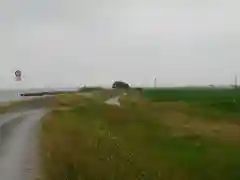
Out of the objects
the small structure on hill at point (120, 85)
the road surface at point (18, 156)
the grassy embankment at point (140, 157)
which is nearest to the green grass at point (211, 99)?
the grassy embankment at point (140, 157)

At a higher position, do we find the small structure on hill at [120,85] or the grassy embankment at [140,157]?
the grassy embankment at [140,157]

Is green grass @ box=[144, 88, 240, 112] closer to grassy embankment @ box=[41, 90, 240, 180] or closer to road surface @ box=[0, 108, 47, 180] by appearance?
grassy embankment @ box=[41, 90, 240, 180]

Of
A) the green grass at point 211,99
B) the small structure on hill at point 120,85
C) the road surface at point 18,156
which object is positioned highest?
the road surface at point 18,156

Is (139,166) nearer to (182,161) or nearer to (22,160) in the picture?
(182,161)

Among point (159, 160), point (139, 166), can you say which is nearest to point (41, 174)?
point (139, 166)

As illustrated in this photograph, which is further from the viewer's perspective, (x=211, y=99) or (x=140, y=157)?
(x=211, y=99)

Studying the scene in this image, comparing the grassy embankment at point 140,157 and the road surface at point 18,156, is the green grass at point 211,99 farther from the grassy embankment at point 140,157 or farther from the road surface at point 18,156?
the road surface at point 18,156

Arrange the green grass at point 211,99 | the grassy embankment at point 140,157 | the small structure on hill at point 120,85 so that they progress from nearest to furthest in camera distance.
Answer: the grassy embankment at point 140,157 → the green grass at point 211,99 → the small structure on hill at point 120,85

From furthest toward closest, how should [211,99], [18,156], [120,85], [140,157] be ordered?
[120,85], [211,99], [18,156], [140,157]

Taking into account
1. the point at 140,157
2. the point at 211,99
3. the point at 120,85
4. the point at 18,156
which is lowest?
the point at 120,85

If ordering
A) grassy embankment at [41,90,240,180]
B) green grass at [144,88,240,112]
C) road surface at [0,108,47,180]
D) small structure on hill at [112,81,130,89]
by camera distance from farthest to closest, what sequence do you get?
small structure on hill at [112,81,130,89], green grass at [144,88,240,112], road surface at [0,108,47,180], grassy embankment at [41,90,240,180]

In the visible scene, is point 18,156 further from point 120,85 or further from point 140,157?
point 120,85

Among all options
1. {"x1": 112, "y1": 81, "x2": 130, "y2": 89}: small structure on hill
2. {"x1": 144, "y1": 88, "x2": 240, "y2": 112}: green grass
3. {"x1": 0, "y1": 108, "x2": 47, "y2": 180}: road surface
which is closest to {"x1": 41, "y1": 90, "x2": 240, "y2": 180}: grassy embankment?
{"x1": 0, "y1": 108, "x2": 47, "y2": 180}: road surface

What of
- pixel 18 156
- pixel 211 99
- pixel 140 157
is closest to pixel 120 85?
pixel 211 99
